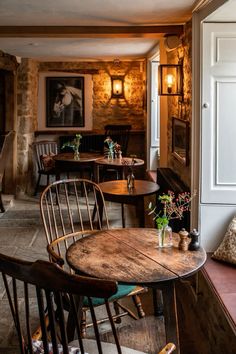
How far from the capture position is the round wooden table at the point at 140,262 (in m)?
2.07

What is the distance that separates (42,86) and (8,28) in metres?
3.79

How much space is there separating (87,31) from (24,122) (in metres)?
3.32

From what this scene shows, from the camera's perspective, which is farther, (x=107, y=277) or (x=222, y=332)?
(x=222, y=332)

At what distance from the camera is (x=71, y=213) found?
616 centimetres

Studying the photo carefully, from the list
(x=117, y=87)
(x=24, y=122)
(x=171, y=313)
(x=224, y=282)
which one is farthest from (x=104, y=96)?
(x=171, y=313)

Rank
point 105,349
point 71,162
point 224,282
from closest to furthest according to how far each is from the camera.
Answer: point 105,349
point 224,282
point 71,162

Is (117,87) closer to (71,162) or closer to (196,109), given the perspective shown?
(71,162)

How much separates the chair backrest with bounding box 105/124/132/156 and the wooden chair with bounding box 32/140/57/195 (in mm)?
1070

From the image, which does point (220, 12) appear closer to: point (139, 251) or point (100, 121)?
point (139, 251)

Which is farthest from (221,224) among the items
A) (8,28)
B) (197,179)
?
(8,28)

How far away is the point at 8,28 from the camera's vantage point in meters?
4.42

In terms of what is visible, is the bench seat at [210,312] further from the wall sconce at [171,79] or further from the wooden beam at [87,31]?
the wooden beam at [87,31]

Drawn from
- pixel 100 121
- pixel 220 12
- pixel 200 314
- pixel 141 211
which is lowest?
pixel 200 314

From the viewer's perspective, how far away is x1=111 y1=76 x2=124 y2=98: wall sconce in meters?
8.22
